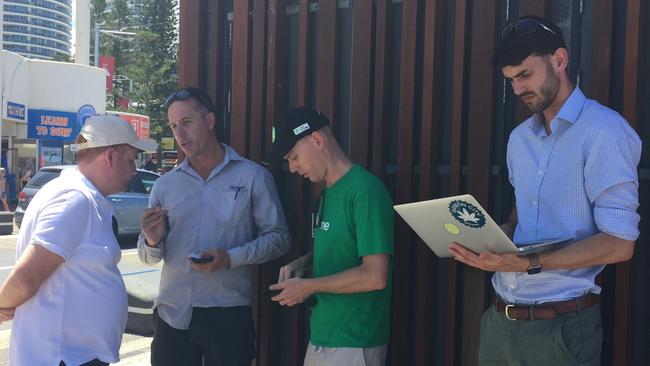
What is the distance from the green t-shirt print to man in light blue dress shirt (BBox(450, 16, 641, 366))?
410 millimetres

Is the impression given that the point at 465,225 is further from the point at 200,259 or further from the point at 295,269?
the point at 200,259

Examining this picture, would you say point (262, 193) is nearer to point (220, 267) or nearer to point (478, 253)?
point (220, 267)

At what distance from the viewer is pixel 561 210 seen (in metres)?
2.43

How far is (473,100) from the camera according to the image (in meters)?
3.42

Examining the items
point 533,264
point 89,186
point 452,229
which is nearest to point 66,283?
point 89,186

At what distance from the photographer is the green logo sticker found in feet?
7.60

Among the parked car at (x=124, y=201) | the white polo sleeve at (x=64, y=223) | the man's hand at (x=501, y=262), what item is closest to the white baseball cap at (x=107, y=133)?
the white polo sleeve at (x=64, y=223)

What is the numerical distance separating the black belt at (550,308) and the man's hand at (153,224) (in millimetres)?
1776

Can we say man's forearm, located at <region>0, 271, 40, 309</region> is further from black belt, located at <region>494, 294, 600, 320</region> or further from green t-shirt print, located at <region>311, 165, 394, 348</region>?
black belt, located at <region>494, 294, 600, 320</region>

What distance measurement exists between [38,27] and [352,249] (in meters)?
82.6

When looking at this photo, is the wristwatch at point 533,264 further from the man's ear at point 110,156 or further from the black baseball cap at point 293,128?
the man's ear at point 110,156

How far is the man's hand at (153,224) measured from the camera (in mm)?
3363

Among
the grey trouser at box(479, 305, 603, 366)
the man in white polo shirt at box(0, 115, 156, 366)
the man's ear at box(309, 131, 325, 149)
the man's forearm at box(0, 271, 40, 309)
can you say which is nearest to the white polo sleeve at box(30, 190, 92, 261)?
the man in white polo shirt at box(0, 115, 156, 366)

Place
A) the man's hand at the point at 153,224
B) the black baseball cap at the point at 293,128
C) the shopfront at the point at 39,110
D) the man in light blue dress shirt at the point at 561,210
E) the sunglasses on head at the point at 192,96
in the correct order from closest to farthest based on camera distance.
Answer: the man in light blue dress shirt at the point at 561,210, the black baseball cap at the point at 293,128, the man's hand at the point at 153,224, the sunglasses on head at the point at 192,96, the shopfront at the point at 39,110
